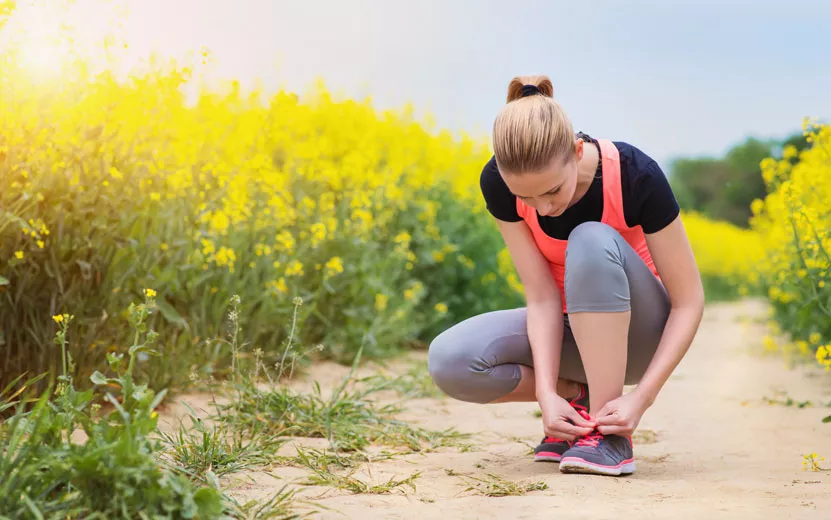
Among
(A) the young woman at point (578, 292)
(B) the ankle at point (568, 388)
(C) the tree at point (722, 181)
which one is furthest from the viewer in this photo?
(C) the tree at point (722, 181)

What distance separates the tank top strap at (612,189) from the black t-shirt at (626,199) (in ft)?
0.04

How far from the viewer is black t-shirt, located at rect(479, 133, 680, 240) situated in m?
2.54

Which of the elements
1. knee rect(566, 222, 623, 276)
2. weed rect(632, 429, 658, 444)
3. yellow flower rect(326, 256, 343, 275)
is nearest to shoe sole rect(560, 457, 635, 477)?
knee rect(566, 222, 623, 276)

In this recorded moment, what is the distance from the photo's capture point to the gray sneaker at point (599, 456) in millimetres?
2453

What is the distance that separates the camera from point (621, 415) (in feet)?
8.17

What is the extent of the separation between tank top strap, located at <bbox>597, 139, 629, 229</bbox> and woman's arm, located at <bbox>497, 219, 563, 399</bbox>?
243mm

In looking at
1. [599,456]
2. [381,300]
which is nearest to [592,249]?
[599,456]

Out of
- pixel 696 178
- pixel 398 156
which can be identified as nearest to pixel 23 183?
pixel 398 156

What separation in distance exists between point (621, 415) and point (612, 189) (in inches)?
25.4

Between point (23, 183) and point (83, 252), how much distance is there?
289 mm

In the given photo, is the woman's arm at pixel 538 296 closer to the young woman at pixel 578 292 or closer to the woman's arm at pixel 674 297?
the young woman at pixel 578 292

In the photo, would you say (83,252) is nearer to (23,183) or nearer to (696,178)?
(23,183)

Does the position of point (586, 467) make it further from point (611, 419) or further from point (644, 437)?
point (644, 437)

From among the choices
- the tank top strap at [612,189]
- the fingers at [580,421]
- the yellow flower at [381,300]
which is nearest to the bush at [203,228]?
the yellow flower at [381,300]
